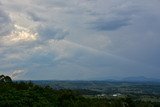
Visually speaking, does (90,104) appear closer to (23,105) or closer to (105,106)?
(105,106)

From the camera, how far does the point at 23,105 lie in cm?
8781

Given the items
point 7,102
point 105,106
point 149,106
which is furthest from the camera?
point 149,106

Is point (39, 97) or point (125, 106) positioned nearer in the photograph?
point (39, 97)

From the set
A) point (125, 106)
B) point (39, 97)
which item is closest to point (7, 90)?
point (39, 97)

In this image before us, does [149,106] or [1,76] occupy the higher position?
[1,76]

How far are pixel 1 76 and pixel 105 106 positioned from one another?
117ft

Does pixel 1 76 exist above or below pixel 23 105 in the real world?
above

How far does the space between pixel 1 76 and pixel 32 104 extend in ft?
102

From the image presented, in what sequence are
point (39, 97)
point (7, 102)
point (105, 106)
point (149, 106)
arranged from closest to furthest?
point (7, 102) → point (39, 97) → point (105, 106) → point (149, 106)

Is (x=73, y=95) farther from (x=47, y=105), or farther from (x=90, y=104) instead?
(x=47, y=105)

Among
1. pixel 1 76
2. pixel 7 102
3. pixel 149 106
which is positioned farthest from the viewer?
pixel 149 106

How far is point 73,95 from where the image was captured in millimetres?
106750

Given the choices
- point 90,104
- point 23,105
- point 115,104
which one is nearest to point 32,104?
point 23,105

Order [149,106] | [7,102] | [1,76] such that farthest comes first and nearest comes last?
1. [149,106]
2. [1,76]
3. [7,102]
